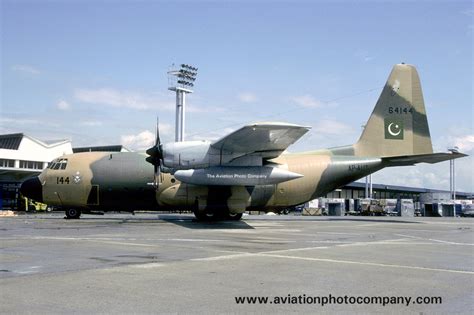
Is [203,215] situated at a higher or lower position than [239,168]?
lower

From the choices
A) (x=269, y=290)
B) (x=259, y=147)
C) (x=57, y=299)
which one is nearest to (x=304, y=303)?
(x=269, y=290)

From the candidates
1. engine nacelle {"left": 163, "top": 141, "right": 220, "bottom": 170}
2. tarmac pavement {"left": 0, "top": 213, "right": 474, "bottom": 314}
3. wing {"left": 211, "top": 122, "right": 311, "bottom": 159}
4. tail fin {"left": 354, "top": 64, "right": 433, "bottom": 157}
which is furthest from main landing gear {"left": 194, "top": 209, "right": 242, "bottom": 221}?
tarmac pavement {"left": 0, "top": 213, "right": 474, "bottom": 314}

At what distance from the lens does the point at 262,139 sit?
24.1 metres

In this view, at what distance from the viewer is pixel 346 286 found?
28.6 ft

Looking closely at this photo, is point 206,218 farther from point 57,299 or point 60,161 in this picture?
point 57,299

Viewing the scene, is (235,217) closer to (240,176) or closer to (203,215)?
(203,215)

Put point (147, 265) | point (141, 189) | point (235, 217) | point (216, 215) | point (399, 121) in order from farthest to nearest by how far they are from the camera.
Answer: point (399, 121) < point (235, 217) < point (216, 215) < point (141, 189) < point (147, 265)

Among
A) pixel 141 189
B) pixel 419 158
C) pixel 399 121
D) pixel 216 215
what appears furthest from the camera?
pixel 399 121

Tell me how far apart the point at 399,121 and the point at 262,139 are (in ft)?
41.2

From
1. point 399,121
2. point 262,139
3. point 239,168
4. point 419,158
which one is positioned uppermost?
point 399,121

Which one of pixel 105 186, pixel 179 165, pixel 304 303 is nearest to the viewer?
pixel 304 303

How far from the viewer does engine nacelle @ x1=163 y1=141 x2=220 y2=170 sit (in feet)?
82.8

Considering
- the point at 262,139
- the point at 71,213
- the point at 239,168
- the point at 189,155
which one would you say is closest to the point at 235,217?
the point at 239,168

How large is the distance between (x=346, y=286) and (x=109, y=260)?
5636 millimetres
